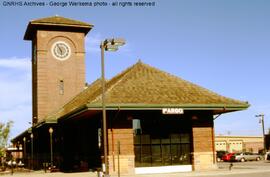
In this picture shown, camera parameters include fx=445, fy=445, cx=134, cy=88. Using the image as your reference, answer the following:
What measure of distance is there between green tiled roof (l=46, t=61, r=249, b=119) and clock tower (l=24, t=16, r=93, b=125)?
14440 mm

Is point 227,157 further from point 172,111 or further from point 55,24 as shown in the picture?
point 172,111

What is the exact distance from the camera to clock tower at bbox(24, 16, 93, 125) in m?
47.6

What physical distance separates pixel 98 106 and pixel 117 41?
776 centimetres

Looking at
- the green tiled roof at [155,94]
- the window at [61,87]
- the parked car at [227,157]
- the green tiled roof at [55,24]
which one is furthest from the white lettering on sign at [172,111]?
the parked car at [227,157]

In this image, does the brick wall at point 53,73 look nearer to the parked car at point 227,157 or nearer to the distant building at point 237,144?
the parked car at point 227,157

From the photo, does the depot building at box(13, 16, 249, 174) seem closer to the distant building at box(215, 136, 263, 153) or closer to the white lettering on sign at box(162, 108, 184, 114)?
the white lettering on sign at box(162, 108, 184, 114)

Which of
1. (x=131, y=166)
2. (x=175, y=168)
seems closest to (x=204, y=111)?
(x=175, y=168)

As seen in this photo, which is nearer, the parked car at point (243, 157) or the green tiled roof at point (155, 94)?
the green tiled roof at point (155, 94)

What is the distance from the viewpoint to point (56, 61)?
160 feet

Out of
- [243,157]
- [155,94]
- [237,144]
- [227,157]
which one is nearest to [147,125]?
[155,94]

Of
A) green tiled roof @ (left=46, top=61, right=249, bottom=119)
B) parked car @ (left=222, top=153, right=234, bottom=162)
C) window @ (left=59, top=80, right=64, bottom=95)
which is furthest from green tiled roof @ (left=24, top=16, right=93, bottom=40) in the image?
parked car @ (left=222, top=153, right=234, bottom=162)

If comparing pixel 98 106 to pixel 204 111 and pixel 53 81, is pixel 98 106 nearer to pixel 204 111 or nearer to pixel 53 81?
pixel 204 111

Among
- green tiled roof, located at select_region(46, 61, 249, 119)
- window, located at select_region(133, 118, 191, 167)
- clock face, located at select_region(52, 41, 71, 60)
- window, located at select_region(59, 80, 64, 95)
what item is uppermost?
clock face, located at select_region(52, 41, 71, 60)

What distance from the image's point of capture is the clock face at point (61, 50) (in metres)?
49.1
